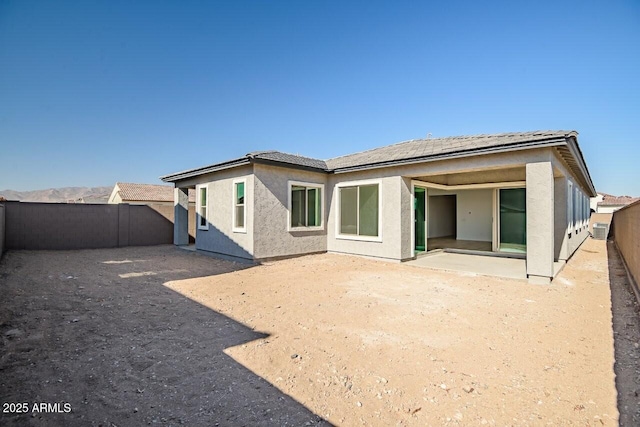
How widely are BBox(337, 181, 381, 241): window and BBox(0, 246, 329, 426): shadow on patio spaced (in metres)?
6.39

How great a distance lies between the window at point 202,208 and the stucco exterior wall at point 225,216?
21cm

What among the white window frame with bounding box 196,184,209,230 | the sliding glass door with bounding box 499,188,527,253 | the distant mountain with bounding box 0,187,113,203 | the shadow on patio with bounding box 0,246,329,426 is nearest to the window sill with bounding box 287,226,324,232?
the white window frame with bounding box 196,184,209,230

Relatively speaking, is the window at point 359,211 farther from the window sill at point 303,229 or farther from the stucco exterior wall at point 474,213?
the stucco exterior wall at point 474,213

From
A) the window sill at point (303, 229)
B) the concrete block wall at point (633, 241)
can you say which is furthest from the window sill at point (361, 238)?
the concrete block wall at point (633, 241)

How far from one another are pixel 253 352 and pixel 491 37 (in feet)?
38.0

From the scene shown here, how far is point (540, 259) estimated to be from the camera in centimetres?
697

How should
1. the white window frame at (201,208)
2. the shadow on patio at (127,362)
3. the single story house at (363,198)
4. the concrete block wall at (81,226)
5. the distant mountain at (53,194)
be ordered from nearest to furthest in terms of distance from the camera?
the shadow on patio at (127,362) < the single story house at (363,198) < the white window frame at (201,208) < the concrete block wall at (81,226) < the distant mountain at (53,194)

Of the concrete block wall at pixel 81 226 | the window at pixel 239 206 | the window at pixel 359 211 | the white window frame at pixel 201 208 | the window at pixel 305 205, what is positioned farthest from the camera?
the concrete block wall at pixel 81 226

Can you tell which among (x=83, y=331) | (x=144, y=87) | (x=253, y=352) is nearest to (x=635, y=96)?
(x=253, y=352)

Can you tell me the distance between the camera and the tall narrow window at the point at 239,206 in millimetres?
10164

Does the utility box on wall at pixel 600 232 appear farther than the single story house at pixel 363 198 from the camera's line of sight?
Yes

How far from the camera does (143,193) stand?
1244 inches

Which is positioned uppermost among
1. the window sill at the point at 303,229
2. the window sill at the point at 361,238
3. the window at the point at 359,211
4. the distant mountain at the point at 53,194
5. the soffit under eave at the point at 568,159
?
the distant mountain at the point at 53,194

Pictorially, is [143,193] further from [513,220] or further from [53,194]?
[53,194]
